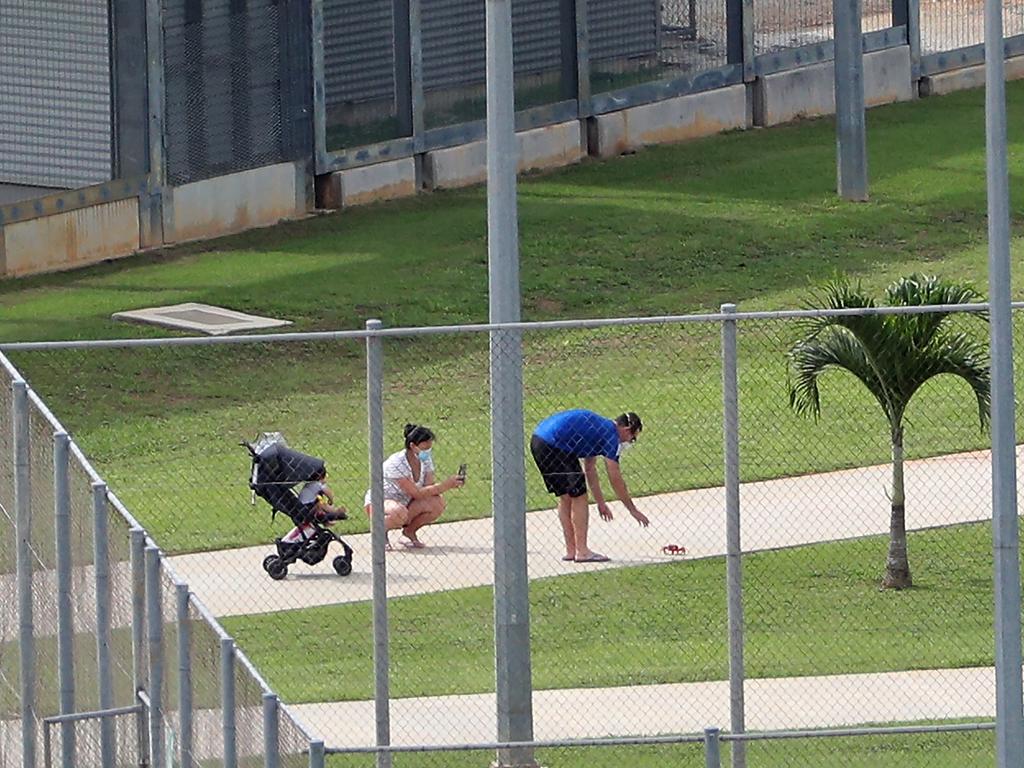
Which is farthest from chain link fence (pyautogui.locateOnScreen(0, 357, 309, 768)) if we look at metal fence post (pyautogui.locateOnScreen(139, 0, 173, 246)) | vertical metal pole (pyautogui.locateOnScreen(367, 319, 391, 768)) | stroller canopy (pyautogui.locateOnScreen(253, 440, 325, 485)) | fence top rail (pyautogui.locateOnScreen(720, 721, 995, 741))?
metal fence post (pyautogui.locateOnScreen(139, 0, 173, 246))

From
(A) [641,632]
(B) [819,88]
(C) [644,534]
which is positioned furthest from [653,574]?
(B) [819,88]

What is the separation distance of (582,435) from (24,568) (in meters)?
3.56

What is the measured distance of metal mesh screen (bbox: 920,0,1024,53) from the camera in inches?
1161

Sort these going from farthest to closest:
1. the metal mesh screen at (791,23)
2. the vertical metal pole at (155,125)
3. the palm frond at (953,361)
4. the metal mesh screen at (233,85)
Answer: the metal mesh screen at (791,23) → the metal mesh screen at (233,85) → the vertical metal pole at (155,125) → the palm frond at (953,361)

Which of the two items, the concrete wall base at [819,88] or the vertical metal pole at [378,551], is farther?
the concrete wall base at [819,88]

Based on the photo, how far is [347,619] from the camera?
1283cm

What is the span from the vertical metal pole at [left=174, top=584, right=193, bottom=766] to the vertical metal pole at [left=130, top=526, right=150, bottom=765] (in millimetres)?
514

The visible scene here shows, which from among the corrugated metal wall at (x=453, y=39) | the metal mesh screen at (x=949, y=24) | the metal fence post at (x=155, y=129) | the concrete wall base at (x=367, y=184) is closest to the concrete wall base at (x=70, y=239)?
the metal fence post at (x=155, y=129)

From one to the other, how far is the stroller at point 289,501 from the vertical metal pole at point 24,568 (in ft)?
7.45

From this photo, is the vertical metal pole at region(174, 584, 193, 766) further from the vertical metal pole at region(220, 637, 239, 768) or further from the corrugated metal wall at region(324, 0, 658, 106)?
the corrugated metal wall at region(324, 0, 658, 106)

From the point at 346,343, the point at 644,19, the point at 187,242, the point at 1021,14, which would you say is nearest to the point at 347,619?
the point at 346,343

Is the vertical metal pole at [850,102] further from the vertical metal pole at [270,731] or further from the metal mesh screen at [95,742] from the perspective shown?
the vertical metal pole at [270,731]

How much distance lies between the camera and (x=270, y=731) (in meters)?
7.23

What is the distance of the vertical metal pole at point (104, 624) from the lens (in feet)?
29.4
